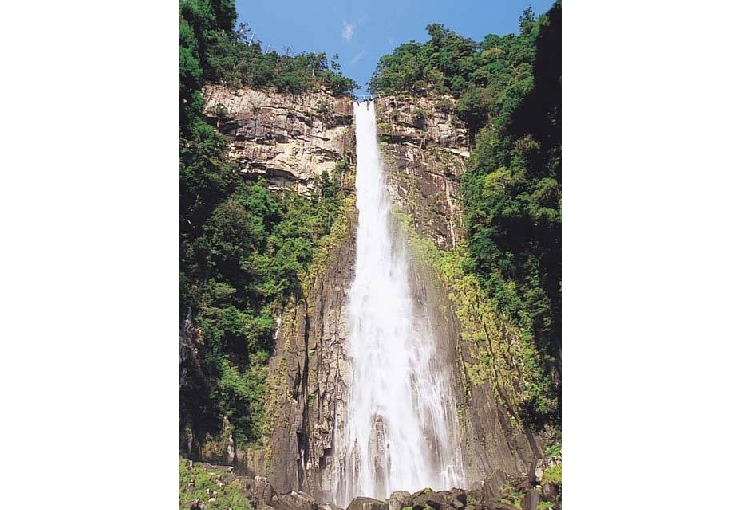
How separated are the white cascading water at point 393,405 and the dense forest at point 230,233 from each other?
64cm

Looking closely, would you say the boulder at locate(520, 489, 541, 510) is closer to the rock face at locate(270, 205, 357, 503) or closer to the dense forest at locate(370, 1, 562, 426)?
the dense forest at locate(370, 1, 562, 426)

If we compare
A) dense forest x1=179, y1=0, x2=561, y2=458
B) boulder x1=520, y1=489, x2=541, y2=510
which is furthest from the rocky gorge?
dense forest x1=179, y1=0, x2=561, y2=458

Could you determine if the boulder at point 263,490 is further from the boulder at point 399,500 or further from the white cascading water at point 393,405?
the boulder at point 399,500

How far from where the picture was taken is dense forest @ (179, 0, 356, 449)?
13.9ft

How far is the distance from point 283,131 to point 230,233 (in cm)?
99

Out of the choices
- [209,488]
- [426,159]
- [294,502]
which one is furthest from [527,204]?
[209,488]

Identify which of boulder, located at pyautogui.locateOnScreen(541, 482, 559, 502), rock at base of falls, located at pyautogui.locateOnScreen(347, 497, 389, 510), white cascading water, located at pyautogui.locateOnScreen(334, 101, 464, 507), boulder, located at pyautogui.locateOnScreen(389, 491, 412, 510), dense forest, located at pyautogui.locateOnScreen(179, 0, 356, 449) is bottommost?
rock at base of falls, located at pyautogui.locateOnScreen(347, 497, 389, 510)

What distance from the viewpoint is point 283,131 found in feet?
16.5

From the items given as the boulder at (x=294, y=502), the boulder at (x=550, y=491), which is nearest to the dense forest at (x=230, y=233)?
the boulder at (x=294, y=502)

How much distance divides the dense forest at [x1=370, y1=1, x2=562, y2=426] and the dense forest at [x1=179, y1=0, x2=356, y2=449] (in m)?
0.83
